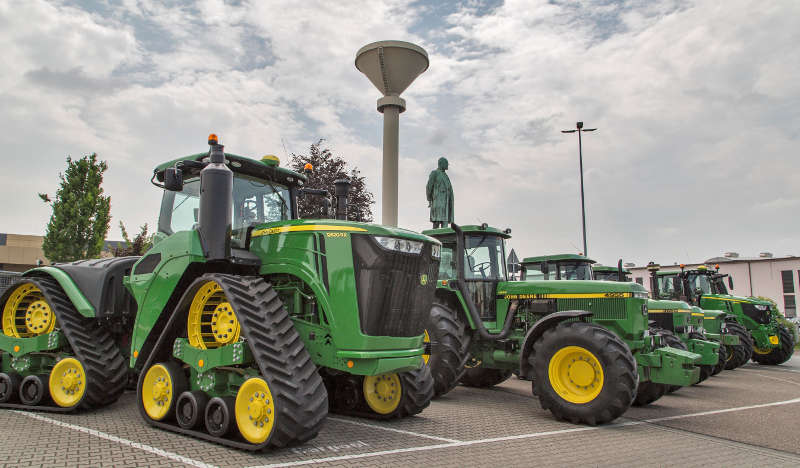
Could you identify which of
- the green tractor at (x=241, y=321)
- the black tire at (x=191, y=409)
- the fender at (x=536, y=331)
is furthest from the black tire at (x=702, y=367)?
the black tire at (x=191, y=409)

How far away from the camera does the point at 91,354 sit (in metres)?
6.19

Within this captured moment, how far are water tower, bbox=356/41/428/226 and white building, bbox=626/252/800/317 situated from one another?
1308 inches

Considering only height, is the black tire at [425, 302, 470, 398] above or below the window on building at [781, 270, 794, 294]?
below

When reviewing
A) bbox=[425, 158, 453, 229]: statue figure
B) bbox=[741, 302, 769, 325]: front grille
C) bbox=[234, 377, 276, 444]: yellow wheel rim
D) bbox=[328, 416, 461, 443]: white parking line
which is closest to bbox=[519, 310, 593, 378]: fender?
bbox=[328, 416, 461, 443]: white parking line

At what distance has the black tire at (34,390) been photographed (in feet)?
20.4

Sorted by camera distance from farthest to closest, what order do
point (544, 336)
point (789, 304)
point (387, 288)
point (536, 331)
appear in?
point (789, 304)
point (536, 331)
point (544, 336)
point (387, 288)

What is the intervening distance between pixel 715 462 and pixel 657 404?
3.67 m

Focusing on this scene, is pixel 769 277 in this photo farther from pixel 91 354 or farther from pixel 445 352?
pixel 91 354

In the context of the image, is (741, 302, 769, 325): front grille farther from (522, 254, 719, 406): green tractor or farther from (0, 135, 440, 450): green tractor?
(0, 135, 440, 450): green tractor

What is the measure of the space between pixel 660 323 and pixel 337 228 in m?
7.74

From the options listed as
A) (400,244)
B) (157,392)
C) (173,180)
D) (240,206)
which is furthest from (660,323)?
(173,180)

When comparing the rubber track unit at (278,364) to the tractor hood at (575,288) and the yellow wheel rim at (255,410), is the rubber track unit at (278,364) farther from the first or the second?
the tractor hood at (575,288)

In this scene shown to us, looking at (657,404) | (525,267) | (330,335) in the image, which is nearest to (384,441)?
(330,335)

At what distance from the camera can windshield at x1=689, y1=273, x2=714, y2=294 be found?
51.0ft
